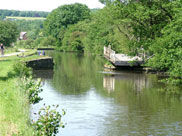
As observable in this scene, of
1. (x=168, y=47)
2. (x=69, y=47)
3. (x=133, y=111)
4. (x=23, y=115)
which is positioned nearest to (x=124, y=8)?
(x=168, y=47)

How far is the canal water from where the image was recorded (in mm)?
17172

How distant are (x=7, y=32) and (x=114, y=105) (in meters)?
45.6

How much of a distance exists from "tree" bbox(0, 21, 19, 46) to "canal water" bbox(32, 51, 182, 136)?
101 feet

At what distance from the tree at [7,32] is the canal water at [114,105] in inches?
1217

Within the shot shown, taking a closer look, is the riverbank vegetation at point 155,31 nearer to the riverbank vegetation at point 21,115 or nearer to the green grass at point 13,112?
the riverbank vegetation at point 21,115

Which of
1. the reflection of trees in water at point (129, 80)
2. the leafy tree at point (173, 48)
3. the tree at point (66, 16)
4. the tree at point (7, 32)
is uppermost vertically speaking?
the tree at point (66, 16)

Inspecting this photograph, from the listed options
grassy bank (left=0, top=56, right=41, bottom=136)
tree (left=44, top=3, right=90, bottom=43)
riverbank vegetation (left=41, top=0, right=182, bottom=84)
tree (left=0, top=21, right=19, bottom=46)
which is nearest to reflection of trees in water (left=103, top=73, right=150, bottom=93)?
riverbank vegetation (left=41, top=0, right=182, bottom=84)

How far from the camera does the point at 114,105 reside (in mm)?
22844

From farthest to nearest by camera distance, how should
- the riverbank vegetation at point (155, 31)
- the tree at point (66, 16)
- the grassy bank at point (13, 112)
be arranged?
the tree at point (66, 16), the riverbank vegetation at point (155, 31), the grassy bank at point (13, 112)

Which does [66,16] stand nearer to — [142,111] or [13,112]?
[142,111]

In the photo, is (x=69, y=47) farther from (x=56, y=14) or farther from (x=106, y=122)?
(x=106, y=122)

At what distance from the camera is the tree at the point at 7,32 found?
6495 centimetres

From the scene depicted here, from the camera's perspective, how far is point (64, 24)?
116 m

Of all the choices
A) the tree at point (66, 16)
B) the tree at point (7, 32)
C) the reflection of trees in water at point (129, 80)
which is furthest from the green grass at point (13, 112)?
the tree at point (66, 16)
